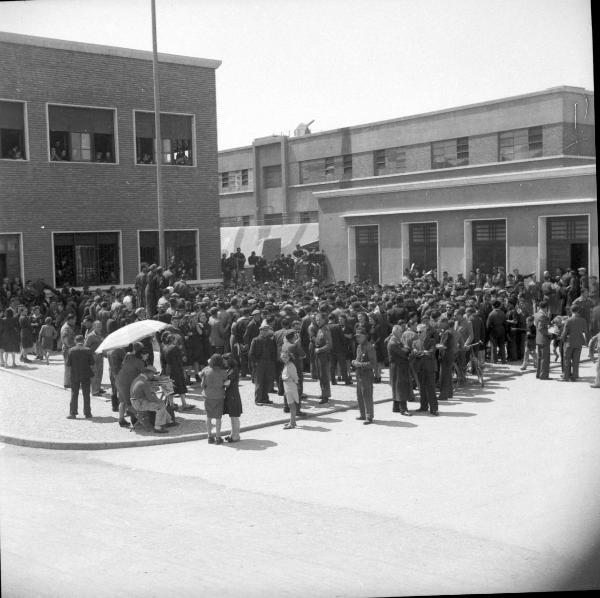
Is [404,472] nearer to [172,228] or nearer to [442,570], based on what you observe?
[442,570]

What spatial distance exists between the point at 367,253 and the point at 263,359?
65.5 ft

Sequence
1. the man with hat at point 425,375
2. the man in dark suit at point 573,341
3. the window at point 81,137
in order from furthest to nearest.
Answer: the window at point 81,137
the man in dark suit at point 573,341
the man with hat at point 425,375

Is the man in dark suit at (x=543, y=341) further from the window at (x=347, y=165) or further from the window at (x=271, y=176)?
the window at (x=271, y=176)

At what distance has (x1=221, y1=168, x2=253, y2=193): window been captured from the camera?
57.0 metres

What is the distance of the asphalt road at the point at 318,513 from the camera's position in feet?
27.9

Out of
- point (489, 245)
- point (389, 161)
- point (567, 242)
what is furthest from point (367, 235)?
point (389, 161)

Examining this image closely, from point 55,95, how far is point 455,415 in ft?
52.0

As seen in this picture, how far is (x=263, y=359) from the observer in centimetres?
1630

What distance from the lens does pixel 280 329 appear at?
17.7m

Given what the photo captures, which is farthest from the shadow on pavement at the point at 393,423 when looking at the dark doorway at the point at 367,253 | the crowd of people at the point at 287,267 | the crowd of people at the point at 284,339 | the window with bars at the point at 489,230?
the crowd of people at the point at 287,267

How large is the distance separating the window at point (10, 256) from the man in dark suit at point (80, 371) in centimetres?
998

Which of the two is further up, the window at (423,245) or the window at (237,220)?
the window at (237,220)

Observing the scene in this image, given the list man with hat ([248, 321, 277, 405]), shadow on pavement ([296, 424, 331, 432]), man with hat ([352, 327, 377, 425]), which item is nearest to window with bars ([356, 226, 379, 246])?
man with hat ([248, 321, 277, 405])

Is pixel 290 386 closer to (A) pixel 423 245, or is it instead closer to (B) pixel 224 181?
(A) pixel 423 245
